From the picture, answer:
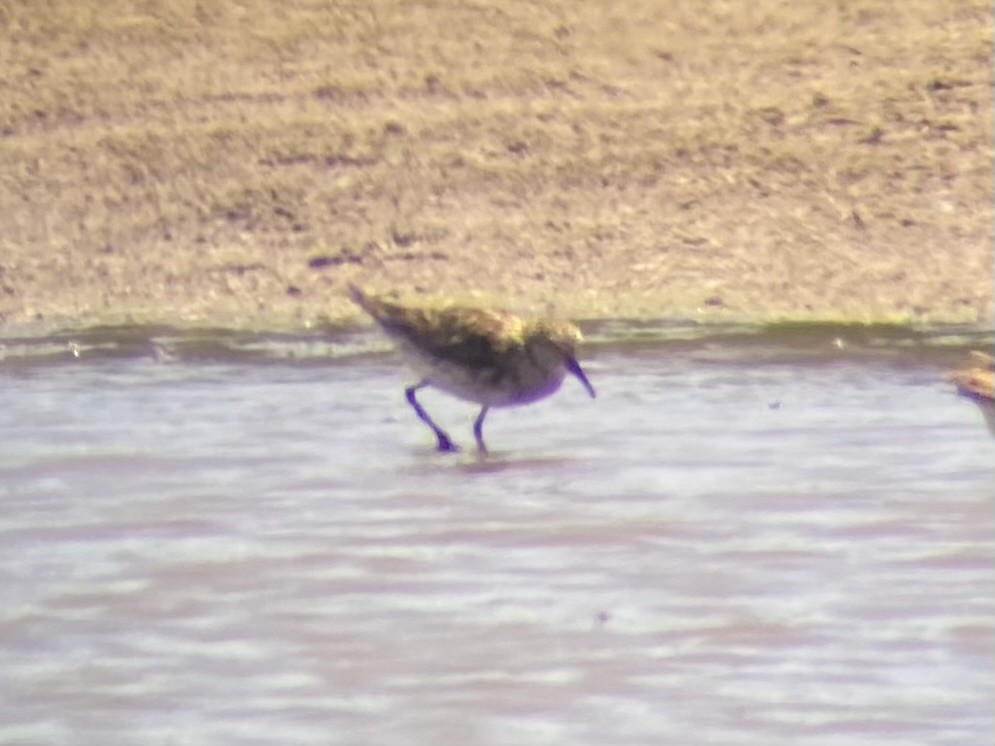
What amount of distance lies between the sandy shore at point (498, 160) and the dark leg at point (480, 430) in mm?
1963

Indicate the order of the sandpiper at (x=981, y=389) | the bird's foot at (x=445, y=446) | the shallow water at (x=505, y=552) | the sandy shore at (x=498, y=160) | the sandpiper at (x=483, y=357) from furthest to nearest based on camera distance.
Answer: the sandy shore at (x=498, y=160) < the sandpiper at (x=483, y=357) < the bird's foot at (x=445, y=446) < the sandpiper at (x=981, y=389) < the shallow water at (x=505, y=552)

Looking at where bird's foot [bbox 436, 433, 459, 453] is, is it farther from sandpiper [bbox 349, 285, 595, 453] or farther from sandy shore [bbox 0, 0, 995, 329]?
sandy shore [bbox 0, 0, 995, 329]

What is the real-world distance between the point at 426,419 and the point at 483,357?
1.03 ft

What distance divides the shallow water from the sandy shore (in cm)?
101

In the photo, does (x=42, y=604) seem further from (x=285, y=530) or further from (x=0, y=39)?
(x=0, y=39)

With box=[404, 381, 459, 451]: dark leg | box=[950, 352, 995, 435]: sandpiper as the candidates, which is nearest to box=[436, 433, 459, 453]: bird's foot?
box=[404, 381, 459, 451]: dark leg

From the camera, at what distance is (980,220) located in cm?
1248

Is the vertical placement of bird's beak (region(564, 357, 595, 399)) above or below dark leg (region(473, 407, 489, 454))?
above

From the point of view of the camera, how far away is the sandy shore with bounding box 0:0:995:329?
40.2 ft

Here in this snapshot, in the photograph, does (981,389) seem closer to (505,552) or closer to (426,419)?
(505,552)

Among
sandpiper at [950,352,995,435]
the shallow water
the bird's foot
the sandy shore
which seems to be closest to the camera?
the shallow water

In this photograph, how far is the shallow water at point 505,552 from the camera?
21.1 ft

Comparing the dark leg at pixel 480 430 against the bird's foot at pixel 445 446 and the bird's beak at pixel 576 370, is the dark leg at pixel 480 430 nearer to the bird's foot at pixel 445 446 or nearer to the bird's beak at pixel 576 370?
the bird's foot at pixel 445 446

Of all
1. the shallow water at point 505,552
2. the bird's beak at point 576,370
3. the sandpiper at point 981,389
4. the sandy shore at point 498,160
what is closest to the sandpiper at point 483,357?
the bird's beak at point 576,370
